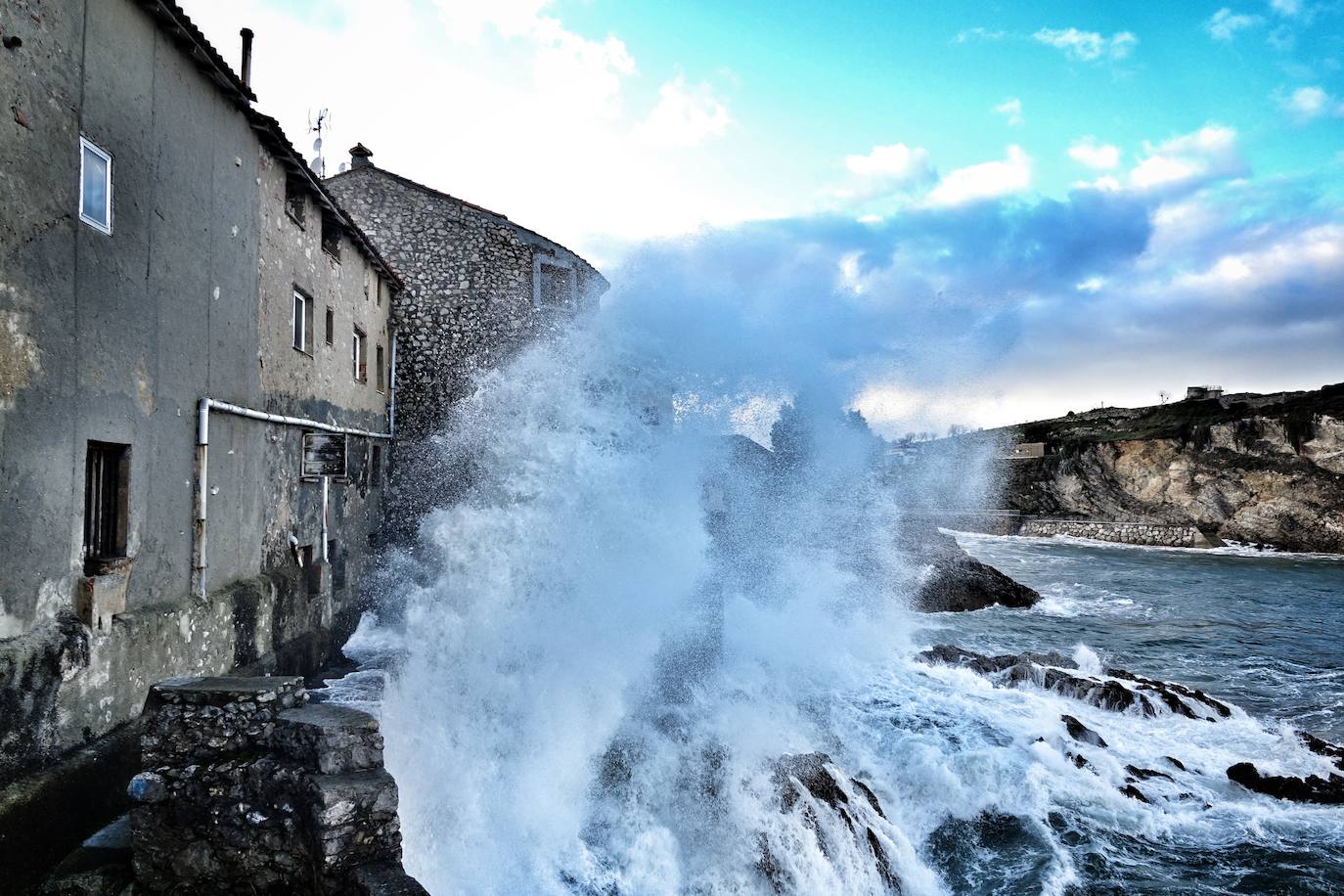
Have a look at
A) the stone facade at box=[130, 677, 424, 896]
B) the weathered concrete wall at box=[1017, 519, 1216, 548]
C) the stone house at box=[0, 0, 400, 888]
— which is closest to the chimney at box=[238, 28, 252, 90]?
the stone house at box=[0, 0, 400, 888]

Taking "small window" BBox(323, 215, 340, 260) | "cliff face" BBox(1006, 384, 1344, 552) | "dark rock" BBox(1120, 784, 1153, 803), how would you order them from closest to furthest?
"dark rock" BBox(1120, 784, 1153, 803)
"small window" BBox(323, 215, 340, 260)
"cliff face" BBox(1006, 384, 1344, 552)

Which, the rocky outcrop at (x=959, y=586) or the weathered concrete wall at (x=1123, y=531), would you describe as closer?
the rocky outcrop at (x=959, y=586)

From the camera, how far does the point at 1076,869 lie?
713 centimetres

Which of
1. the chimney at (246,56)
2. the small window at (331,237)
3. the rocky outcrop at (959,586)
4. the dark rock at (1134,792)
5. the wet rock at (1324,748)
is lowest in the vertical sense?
the dark rock at (1134,792)

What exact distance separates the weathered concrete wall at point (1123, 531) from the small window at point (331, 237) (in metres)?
43.5

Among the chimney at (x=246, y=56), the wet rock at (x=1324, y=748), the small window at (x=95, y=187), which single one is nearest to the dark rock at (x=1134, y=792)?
the wet rock at (x=1324, y=748)

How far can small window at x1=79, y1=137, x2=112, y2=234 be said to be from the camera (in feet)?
19.8

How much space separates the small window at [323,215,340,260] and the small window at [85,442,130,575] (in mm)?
6237

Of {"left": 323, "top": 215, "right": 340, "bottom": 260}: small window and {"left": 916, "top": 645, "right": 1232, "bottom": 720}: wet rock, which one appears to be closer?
{"left": 916, "top": 645, "right": 1232, "bottom": 720}: wet rock

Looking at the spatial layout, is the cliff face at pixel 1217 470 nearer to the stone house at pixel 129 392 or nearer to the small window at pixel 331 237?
the small window at pixel 331 237

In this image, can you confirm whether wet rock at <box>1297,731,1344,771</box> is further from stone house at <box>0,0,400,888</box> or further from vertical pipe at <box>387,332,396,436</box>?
vertical pipe at <box>387,332,396,436</box>

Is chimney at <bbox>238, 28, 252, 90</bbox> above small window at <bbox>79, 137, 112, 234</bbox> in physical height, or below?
above

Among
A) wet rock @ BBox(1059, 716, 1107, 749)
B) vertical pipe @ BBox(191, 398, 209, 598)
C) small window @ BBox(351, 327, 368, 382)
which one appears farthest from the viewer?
small window @ BBox(351, 327, 368, 382)

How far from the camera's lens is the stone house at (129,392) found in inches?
209
